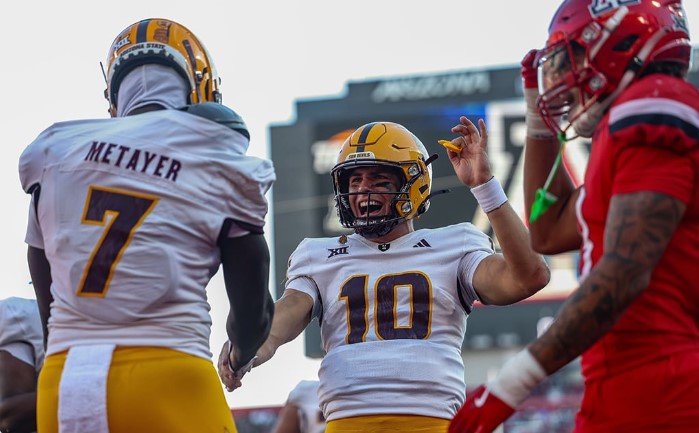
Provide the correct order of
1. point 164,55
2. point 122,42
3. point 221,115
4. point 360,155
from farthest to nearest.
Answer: point 360,155 < point 122,42 < point 164,55 < point 221,115

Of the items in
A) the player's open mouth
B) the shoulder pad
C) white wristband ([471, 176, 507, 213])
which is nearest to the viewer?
the shoulder pad

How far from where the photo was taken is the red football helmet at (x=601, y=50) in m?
3.50

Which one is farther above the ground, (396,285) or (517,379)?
(517,379)

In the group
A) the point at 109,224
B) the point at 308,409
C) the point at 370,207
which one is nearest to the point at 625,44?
the point at 109,224

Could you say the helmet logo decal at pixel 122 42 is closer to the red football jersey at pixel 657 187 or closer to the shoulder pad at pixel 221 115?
the shoulder pad at pixel 221 115

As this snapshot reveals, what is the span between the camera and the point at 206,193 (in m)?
3.78

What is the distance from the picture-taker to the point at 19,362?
200 inches

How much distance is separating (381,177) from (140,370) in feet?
6.63

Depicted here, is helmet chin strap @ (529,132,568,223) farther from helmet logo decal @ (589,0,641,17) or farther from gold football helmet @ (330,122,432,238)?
gold football helmet @ (330,122,432,238)

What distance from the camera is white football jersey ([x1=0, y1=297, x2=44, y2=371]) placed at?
5.14 metres

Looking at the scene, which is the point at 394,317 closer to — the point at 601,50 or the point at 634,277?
the point at 601,50

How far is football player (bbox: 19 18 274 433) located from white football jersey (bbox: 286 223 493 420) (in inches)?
37.5

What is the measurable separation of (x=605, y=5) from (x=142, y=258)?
1.48m

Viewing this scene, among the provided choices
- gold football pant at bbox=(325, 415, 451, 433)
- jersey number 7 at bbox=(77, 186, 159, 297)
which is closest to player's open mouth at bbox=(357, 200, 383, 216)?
gold football pant at bbox=(325, 415, 451, 433)
